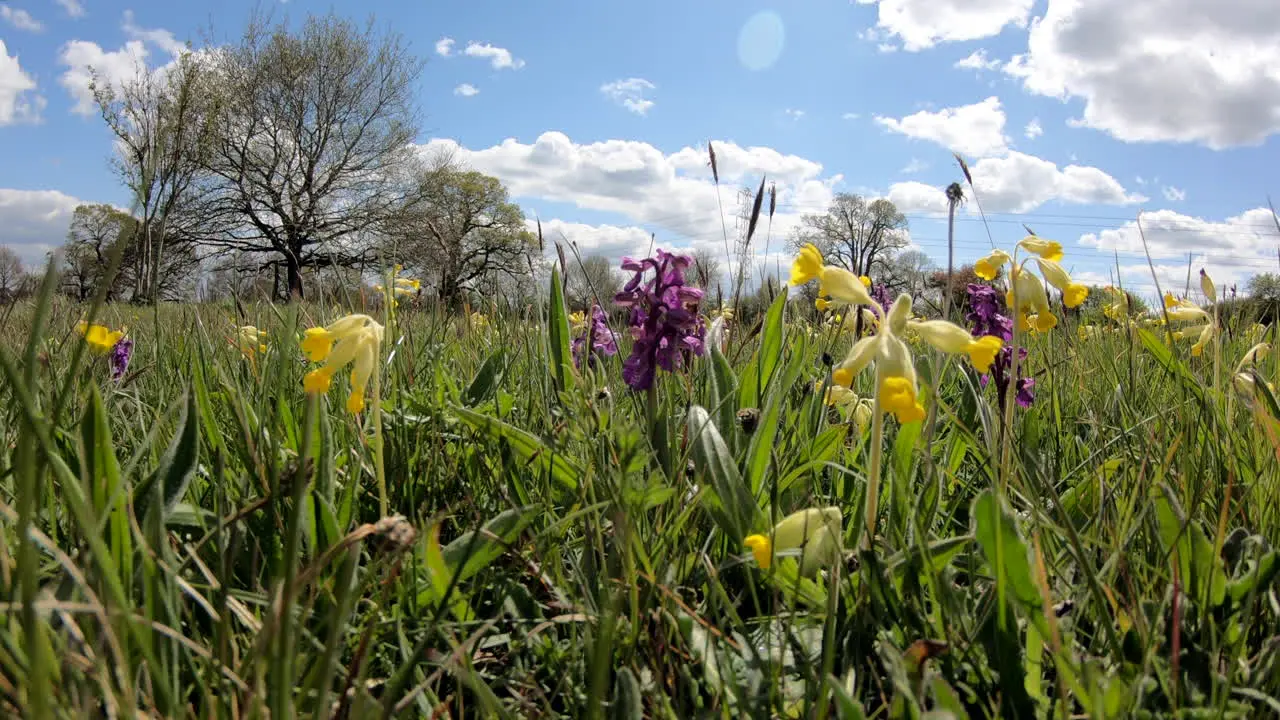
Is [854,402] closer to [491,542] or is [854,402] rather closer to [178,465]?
[491,542]

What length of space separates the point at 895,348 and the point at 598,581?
514 millimetres

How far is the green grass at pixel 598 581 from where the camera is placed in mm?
717

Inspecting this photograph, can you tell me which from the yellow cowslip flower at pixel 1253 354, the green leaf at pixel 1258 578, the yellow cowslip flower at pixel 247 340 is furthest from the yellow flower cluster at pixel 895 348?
the yellow cowslip flower at pixel 247 340

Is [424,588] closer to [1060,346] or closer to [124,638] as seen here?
[124,638]

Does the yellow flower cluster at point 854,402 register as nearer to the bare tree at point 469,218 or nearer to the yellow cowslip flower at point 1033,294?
the yellow cowslip flower at point 1033,294

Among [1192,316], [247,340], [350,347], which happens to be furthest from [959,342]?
[247,340]

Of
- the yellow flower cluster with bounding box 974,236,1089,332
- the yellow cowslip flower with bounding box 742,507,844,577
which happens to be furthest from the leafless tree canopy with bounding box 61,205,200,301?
the yellow flower cluster with bounding box 974,236,1089,332

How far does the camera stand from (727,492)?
1.25 meters

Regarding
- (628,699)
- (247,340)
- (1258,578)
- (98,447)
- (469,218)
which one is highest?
(469,218)

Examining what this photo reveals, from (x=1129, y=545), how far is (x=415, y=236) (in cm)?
3325

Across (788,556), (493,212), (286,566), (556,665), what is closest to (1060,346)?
(788,556)

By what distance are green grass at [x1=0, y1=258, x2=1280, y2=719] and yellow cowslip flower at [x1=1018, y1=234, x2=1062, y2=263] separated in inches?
17.1

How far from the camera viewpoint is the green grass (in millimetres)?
717

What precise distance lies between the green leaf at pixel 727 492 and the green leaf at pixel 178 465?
753 millimetres
